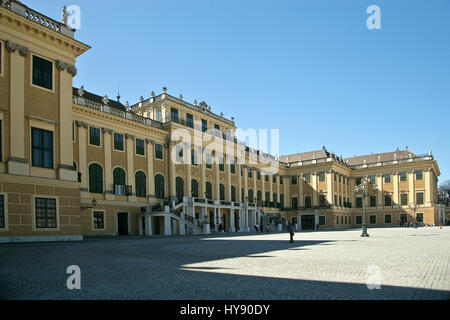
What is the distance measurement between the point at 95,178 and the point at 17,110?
14.2 metres

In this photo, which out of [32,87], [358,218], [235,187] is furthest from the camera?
[358,218]

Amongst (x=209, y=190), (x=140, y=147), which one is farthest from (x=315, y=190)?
(x=140, y=147)

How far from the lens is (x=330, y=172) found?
216ft

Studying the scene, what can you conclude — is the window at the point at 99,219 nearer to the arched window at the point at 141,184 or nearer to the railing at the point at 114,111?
the arched window at the point at 141,184

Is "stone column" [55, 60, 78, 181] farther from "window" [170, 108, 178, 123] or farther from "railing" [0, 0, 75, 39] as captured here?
"window" [170, 108, 178, 123]

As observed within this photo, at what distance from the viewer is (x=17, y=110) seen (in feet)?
69.4

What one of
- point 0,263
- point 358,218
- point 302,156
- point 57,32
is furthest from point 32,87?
point 358,218

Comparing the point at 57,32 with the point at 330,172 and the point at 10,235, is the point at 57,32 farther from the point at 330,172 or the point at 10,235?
the point at 330,172

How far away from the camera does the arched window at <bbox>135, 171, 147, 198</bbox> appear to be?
1531 inches

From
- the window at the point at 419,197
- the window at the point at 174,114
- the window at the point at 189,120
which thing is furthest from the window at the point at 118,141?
the window at the point at 419,197

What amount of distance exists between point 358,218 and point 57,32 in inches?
2529

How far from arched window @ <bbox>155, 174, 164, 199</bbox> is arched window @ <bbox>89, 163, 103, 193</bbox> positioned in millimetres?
7287

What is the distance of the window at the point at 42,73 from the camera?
73.9 ft

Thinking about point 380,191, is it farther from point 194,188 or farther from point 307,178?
point 194,188
